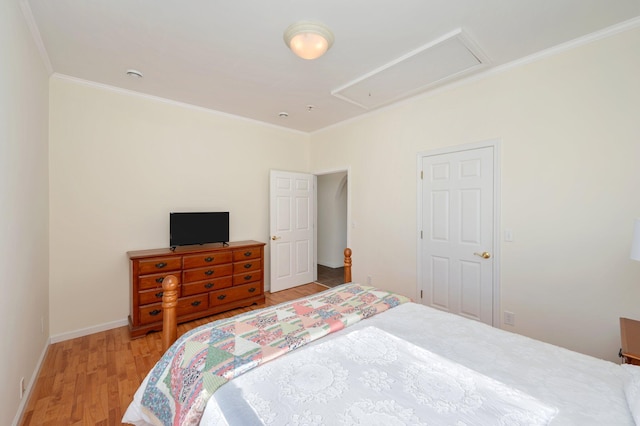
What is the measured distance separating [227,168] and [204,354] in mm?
3171

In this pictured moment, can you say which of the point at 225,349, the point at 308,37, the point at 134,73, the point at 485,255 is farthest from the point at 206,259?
the point at 485,255

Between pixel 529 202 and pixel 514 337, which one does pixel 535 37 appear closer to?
pixel 529 202

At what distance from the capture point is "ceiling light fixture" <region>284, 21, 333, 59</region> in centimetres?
199

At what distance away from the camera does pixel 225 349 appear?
52.4 inches

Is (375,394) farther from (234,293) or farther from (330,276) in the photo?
(330,276)

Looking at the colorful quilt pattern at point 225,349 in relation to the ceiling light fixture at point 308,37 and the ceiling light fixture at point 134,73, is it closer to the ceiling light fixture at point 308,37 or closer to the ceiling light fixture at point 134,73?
the ceiling light fixture at point 308,37

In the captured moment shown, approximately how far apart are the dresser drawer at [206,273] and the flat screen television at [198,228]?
37 cm

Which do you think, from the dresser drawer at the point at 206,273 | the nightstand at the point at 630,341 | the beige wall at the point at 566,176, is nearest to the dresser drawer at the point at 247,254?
the dresser drawer at the point at 206,273

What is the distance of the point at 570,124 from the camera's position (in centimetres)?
229

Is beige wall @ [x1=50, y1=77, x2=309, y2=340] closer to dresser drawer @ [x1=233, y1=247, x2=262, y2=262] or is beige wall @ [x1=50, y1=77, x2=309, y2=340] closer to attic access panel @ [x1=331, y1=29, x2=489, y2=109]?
dresser drawer @ [x1=233, y1=247, x2=262, y2=262]

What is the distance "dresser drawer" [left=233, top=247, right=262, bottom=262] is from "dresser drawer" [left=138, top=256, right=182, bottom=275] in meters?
0.70

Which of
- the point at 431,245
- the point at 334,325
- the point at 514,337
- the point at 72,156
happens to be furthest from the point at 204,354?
the point at 72,156

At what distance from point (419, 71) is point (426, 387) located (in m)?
2.71

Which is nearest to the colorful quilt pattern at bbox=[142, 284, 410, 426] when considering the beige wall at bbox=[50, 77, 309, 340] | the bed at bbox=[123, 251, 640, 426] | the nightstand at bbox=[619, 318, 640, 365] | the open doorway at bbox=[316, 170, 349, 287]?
the bed at bbox=[123, 251, 640, 426]
